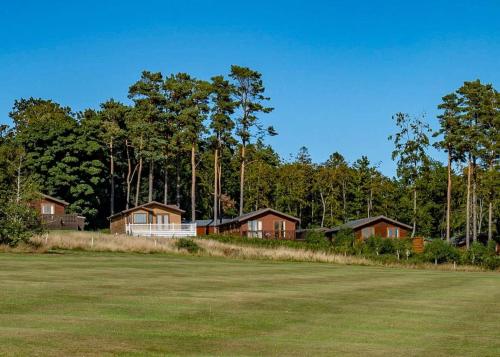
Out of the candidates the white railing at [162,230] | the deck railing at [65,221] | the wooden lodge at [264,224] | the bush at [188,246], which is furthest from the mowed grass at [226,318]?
the wooden lodge at [264,224]

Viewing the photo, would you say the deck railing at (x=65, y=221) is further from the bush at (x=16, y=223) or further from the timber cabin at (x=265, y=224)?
the bush at (x=16, y=223)

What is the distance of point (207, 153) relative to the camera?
115062 mm

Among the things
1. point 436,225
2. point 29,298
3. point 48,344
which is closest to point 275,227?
point 436,225

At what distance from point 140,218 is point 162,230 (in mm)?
6369

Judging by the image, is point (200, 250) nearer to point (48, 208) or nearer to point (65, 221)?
point (65, 221)

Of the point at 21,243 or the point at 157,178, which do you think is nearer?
the point at 21,243

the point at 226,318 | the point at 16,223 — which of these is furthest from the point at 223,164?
the point at 226,318

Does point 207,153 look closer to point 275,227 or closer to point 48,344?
point 275,227

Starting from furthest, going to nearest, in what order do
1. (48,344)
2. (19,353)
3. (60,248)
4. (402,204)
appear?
(402,204), (60,248), (48,344), (19,353)

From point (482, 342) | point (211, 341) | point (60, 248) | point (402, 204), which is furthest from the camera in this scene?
point (402, 204)

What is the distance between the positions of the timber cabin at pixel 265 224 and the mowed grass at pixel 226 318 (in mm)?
62000

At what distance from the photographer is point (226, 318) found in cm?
1775

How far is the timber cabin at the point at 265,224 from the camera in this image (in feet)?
301

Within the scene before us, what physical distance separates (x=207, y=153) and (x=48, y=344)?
336 feet
